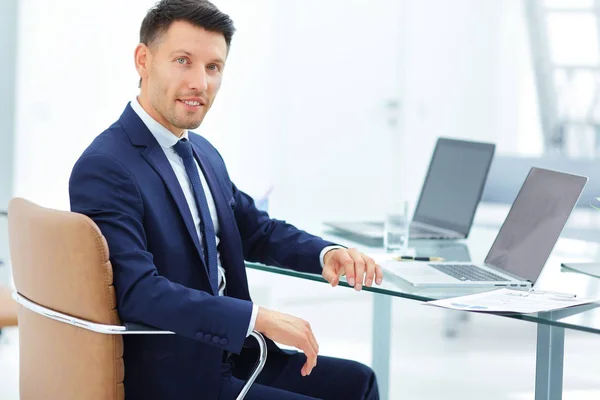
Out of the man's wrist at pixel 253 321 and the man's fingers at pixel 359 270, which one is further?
the man's fingers at pixel 359 270

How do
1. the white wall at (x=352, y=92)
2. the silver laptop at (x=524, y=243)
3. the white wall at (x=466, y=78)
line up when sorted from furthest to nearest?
the white wall at (x=466, y=78), the white wall at (x=352, y=92), the silver laptop at (x=524, y=243)

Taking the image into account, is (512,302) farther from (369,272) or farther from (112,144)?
(112,144)

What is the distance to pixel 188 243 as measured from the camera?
196 centimetres

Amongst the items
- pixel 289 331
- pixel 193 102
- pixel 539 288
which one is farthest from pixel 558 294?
pixel 193 102

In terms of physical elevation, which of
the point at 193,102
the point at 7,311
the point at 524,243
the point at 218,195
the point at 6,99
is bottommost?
the point at 7,311

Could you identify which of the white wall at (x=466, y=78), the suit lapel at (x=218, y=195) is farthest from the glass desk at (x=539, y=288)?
the white wall at (x=466, y=78)

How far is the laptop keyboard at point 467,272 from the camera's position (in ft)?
7.66

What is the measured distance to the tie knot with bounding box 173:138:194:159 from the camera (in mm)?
2084

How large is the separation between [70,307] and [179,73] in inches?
21.7

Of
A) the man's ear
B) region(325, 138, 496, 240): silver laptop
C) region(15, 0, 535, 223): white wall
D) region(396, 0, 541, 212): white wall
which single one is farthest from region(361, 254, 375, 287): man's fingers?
region(396, 0, 541, 212): white wall

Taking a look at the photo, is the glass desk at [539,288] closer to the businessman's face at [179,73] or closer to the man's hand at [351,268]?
the man's hand at [351,268]

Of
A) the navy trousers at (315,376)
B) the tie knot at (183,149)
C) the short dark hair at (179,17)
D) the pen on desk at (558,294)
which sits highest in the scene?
the short dark hair at (179,17)

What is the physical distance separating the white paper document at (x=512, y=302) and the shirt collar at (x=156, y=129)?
0.67 m

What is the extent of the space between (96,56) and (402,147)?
211 cm
